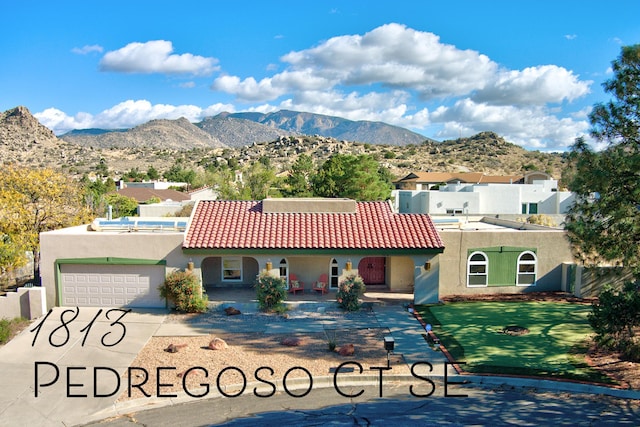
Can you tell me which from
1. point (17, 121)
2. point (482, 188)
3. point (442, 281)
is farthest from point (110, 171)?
point (442, 281)

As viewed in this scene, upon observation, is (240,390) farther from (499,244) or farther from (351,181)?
(351,181)

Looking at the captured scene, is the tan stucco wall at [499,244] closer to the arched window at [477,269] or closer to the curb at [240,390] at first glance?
the arched window at [477,269]

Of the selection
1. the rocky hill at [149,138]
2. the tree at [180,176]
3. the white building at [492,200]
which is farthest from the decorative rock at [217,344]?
the rocky hill at [149,138]

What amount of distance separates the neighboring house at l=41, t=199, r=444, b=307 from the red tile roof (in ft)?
0.14

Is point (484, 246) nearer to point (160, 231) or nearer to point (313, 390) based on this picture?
point (313, 390)

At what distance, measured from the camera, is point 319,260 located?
75.8ft

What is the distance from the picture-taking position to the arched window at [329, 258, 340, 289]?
911 inches

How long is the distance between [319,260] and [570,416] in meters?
13.2

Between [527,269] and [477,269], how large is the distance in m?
2.42

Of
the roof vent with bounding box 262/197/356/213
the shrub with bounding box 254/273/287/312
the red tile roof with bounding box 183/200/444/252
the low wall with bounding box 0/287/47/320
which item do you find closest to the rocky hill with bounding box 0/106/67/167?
the low wall with bounding box 0/287/47/320

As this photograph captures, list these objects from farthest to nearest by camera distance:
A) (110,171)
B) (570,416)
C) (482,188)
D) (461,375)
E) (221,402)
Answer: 1. (110,171)
2. (482,188)
3. (461,375)
4. (221,402)
5. (570,416)

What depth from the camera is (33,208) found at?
80.6ft

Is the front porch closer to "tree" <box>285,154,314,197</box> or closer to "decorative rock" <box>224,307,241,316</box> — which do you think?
"decorative rock" <box>224,307,241,316</box>

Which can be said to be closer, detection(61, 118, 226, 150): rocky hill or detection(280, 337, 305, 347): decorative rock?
detection(280, 337, 305, 347): decorative rock
